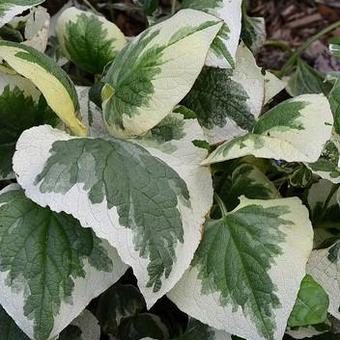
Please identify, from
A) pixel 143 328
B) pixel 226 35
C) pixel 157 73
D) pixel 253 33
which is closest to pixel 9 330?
pixel 143 328

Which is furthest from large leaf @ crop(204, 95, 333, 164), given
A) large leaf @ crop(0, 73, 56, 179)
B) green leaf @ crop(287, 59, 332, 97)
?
green leaf @ crop(287, 59, 332, 97)

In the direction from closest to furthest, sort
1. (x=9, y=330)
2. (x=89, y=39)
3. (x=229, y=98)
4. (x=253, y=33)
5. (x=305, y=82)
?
(x=9, y=330)
(x=229, y=98)
(x=89, y=39)
(x=253, y=33)
(x=305, y=82)

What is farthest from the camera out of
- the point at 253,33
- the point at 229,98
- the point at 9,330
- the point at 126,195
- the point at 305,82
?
the point at 305,82

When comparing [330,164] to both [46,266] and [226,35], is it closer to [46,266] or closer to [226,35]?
[226,35]

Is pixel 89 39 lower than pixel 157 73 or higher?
lower

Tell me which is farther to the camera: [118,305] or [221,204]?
[118,305]

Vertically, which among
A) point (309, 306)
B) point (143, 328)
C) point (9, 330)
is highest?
point (309, 306)

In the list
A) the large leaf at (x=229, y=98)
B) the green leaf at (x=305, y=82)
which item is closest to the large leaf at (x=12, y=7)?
the large leaf at (x=229, y=98)
